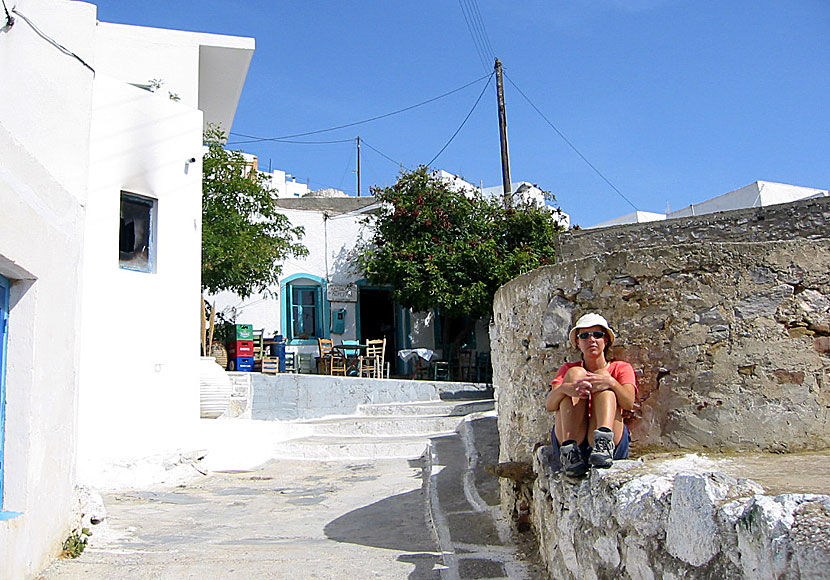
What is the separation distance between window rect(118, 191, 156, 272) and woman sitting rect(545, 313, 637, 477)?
7414 millimetres

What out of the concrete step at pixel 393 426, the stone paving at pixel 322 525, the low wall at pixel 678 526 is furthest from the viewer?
the concrete step at pixel 393 426

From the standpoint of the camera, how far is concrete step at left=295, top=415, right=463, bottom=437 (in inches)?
496

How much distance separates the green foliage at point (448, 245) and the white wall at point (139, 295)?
7.36 m

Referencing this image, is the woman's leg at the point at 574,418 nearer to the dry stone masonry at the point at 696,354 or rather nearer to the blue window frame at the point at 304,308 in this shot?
the dry stone masonry at the point at 696,354

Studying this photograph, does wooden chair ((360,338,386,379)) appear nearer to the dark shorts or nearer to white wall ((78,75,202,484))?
white wall ((78,75,202,484))

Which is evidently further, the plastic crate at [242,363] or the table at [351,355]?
the table at [351,355]

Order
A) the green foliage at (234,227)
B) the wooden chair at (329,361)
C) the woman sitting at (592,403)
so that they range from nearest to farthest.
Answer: the woman sitting at (592,403), the green foliage at (234,227), the wooden chair at (329,361)

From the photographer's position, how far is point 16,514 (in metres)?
4.33

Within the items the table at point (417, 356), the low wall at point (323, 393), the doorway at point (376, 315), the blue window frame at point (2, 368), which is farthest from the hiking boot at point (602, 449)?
the doorway at point (376, 315)

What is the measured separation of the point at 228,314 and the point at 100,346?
27.6 feet

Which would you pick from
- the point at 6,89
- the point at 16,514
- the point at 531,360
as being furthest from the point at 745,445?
the point at 6,89

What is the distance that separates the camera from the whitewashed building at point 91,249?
4.57 metres

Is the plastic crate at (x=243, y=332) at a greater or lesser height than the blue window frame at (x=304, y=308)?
lesser

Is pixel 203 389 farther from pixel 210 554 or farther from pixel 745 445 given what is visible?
pixel 745 445
